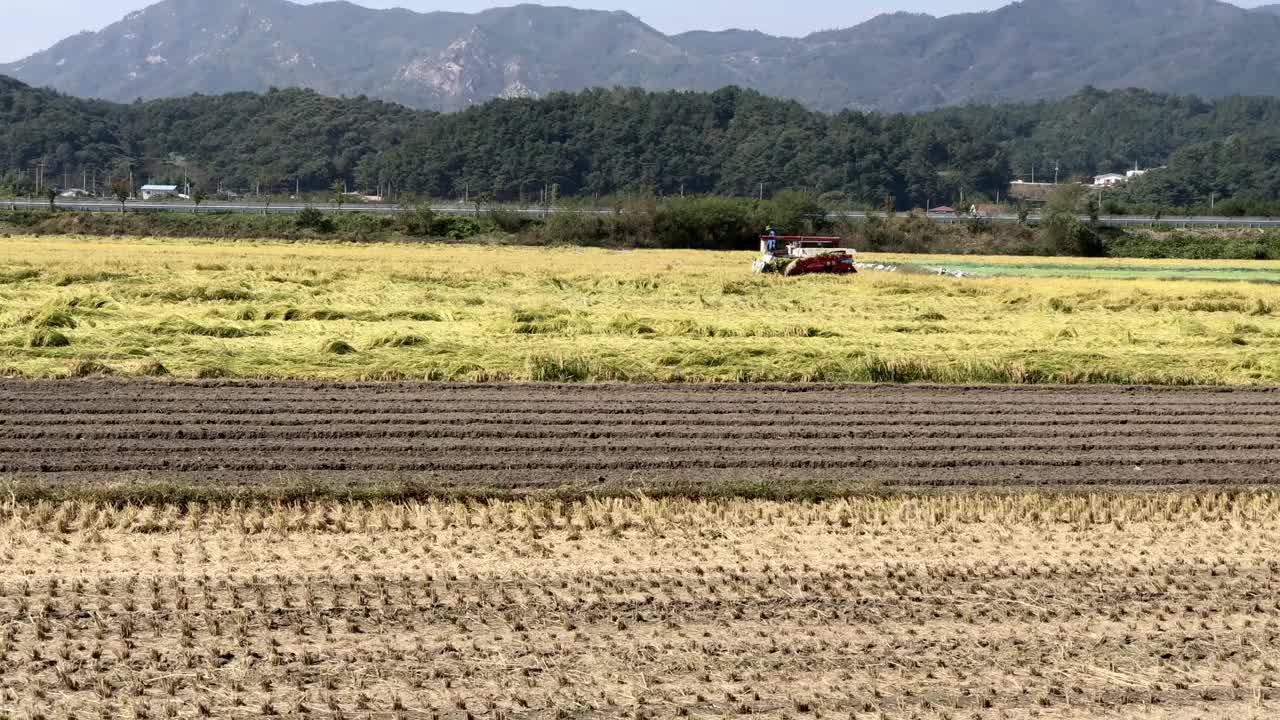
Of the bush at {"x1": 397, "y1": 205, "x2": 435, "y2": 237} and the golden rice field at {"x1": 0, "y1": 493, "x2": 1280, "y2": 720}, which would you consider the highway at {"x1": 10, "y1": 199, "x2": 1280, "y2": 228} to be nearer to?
the bush at {"x1": 397, "y1": 205, "x2": 435, "y2": 237}

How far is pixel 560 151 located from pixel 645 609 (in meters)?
114

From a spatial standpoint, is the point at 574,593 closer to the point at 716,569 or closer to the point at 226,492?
the point at 716,569

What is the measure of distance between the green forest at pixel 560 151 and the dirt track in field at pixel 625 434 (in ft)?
311

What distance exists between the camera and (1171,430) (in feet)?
49.9

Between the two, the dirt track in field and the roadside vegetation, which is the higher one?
the roadside vegetation

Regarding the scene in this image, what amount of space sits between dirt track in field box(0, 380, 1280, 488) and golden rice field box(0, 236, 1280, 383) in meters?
1.30

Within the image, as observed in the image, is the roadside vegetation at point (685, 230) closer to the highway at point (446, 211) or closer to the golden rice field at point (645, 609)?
the highway at point (446, 211)

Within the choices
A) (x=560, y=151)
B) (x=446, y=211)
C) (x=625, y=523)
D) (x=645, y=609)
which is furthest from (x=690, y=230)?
(x=645, y=609)

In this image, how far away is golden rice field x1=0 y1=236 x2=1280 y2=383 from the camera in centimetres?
1847

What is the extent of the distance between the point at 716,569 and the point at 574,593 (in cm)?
103

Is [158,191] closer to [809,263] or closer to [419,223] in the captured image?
[419,223]

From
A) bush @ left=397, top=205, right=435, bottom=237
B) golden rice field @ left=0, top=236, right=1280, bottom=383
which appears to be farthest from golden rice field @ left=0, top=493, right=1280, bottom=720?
bush @ left=397, top=205, right=435, bottom=237

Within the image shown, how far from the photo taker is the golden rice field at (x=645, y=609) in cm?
752

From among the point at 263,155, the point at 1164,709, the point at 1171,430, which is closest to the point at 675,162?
the point at 263,155
